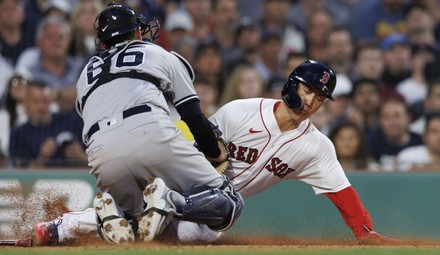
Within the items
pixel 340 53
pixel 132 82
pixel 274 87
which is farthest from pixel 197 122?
pixel 340 53

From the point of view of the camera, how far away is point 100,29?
6281mm

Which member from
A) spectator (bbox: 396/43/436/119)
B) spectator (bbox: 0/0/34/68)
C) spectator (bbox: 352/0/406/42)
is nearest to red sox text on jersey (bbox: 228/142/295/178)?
spectator (bbox: 396/43/436/119)

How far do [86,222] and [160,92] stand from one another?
1109 mm

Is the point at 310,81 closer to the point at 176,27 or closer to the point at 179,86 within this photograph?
the point at 179,86

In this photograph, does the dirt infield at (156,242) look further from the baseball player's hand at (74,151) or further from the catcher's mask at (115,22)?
the baseball player's hand at (74,151)

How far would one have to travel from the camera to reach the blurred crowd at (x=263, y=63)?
32.3ft

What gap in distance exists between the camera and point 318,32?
1162cm

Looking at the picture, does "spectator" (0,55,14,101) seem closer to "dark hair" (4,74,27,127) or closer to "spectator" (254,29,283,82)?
"dark hair" (4,74,27,127)

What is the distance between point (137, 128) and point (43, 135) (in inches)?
169

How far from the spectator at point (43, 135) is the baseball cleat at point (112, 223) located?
353cm

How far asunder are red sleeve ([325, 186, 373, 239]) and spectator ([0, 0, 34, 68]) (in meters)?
5.19

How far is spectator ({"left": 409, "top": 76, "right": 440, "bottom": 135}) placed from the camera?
34.2 ft

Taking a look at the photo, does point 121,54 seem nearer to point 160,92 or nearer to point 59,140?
point 160,92

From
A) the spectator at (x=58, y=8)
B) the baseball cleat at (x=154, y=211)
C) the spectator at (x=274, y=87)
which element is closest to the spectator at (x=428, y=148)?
the spectator at (x=274, y=87)
